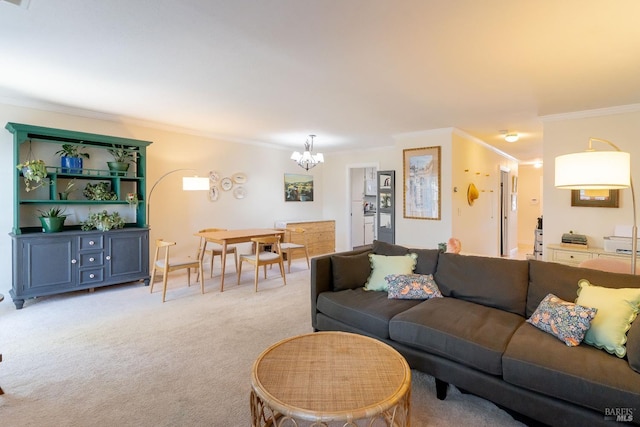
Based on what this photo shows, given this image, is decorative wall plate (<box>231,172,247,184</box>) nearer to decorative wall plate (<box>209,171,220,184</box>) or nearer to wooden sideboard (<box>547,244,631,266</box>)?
decorative wall plate (<box>209,171,220,184</box>)

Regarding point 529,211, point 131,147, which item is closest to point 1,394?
point 131,147

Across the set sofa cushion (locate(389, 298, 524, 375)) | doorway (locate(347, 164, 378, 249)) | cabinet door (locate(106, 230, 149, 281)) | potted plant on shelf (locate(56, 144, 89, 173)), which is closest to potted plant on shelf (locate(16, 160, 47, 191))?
potted plant on shelf (locate(56, 144, 89, 173))

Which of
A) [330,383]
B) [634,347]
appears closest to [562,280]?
[634,347]

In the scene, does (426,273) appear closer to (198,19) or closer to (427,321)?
(427,321)

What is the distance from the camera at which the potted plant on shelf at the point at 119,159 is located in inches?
174

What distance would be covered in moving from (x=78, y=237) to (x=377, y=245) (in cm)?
369

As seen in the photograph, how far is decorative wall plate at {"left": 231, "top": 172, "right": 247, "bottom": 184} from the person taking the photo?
606cm

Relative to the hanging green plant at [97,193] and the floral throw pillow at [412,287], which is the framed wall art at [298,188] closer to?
the hanging green plant at [97,193]

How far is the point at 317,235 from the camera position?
7.16 metres

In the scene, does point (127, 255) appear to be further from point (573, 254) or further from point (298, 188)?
point (573, 254)

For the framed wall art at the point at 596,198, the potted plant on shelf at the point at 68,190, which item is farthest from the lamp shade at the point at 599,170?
the potted plant on shelf at the point at 68,190

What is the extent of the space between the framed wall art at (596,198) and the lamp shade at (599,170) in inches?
102

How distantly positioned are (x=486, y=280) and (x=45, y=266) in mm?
4763

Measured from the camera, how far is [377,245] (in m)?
3.26
